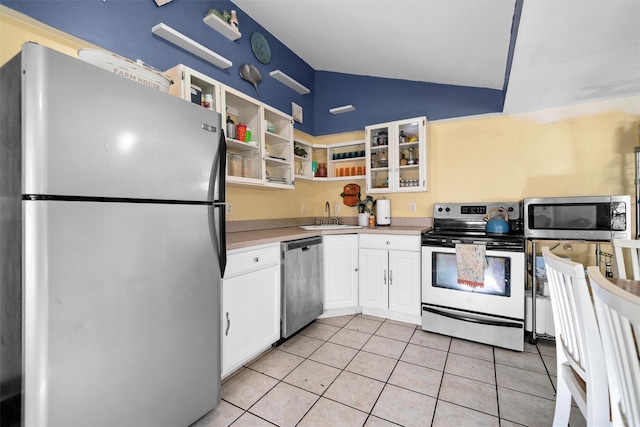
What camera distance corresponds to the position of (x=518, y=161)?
2826 millimetres

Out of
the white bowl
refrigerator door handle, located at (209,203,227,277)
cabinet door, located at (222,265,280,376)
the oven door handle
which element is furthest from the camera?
the oven door handle

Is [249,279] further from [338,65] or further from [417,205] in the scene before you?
[338,65]

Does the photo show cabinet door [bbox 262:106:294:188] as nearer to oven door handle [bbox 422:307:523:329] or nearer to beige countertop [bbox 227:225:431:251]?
beige countertop [bbox 227:225:431:251]

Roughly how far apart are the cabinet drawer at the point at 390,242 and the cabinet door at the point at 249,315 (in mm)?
1074

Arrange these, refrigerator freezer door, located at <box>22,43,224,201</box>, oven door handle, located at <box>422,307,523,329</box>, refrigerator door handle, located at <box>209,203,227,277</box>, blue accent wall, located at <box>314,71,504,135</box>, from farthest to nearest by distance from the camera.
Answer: blue accent wall, located at <box>314,71,504,135</box>, oven door handle, located at <box>422,307,523,329</box>, refrigerator door handle, located at <box>209,203,227,277</box>, refrigerator freezer door, located at <box>22,43,224,201</box>

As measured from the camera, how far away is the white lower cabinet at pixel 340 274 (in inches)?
112

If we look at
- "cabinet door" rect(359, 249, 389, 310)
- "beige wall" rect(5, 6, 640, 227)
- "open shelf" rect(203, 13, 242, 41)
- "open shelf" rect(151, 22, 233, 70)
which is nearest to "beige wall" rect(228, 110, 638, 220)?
"beige wall" rect(5, 6, 640, 227)

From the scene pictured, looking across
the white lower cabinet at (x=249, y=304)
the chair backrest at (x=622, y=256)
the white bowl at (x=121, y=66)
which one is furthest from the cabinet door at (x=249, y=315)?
the chair backrest at (x=622, y=256)

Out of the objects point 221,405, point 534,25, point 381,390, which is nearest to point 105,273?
point 221,405

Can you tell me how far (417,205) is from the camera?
10.9 ft

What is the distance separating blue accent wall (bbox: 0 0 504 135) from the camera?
1.68m

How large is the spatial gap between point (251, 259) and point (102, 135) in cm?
118

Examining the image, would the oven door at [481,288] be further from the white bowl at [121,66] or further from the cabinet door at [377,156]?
the white bowl at [121,66]

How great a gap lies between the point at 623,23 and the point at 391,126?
182 centimetres
